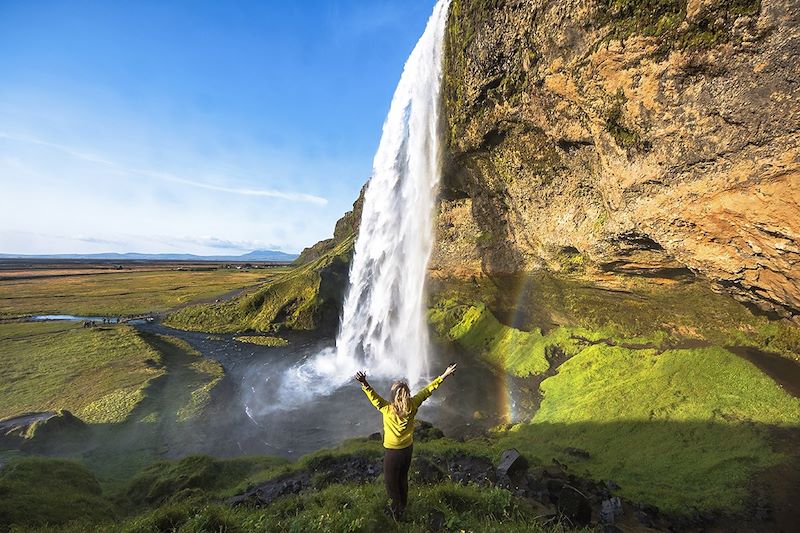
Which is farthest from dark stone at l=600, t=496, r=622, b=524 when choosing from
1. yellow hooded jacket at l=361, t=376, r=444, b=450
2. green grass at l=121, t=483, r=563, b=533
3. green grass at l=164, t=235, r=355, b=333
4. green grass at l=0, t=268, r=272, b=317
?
green grass at l=0, t=268, r=272, b=317

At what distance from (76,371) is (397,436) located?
2946 centimetres

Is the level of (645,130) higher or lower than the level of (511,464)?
higher

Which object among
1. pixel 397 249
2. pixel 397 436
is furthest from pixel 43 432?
pixel 397 249

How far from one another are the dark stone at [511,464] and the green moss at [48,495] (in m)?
10.7

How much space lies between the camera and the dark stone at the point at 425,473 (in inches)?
398

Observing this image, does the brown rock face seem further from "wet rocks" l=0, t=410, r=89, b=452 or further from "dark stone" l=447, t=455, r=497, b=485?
"wet rocks" l=0, t=410, r=89, b=452

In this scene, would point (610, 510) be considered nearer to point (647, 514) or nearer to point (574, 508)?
point (574, 508)

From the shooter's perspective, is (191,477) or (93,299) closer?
(191,477)

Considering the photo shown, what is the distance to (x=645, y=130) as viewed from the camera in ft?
43.9

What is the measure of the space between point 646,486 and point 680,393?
5651mm

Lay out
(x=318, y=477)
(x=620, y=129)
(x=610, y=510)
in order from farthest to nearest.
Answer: (x=620, y=129), (x=318, y=477), (x=610, y=510)

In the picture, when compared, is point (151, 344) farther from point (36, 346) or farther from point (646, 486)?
point (646, 486)

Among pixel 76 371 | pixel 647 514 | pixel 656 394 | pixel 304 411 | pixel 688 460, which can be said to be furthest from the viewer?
pixel 76 371

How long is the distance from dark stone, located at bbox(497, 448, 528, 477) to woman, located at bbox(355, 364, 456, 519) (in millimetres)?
5522
